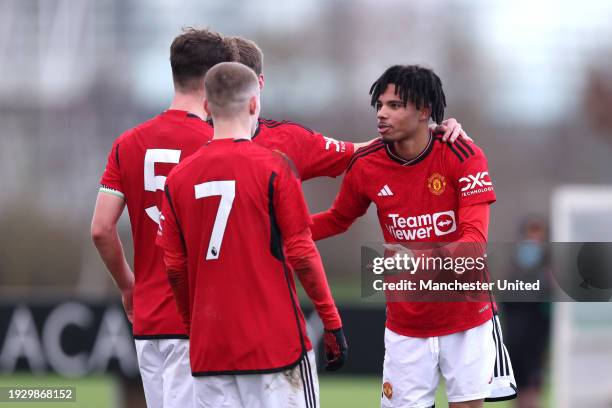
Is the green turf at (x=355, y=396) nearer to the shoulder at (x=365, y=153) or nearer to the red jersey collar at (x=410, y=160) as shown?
the shoulder at (x=365, y=153)

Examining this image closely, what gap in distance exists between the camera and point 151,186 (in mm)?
5262

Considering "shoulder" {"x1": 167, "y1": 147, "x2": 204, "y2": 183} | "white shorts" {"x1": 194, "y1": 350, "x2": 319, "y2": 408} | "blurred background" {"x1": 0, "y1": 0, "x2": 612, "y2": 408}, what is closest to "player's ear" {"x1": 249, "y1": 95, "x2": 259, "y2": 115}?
"shoulder" {"x1": 167, "y1": 147, "x2": 204, "y2": 183}

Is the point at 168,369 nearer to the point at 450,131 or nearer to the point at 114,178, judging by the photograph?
the point at 114,178

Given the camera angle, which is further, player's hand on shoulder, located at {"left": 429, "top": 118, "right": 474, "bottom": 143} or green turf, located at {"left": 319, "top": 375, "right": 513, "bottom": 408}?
green turf, located at {"left": 319, "top": 375, "right": 513, "bottom": 408}

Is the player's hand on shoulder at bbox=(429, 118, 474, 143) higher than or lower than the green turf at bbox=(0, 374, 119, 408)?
higher

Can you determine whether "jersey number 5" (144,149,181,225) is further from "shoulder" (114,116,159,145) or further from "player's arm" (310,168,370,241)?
"player's arm" (310,168,370,241)

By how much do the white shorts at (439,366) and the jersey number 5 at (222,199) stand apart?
61.1 inches

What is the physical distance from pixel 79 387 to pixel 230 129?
7.74 meters

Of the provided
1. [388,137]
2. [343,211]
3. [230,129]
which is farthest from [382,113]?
[230,129]

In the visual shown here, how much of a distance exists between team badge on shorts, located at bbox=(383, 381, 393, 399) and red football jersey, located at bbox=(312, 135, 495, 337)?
30 centimetres

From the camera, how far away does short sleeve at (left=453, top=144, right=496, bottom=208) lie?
17.7 ft

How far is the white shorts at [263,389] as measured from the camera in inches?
186

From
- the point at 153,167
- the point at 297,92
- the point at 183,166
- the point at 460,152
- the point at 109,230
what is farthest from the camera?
the point at 297,92

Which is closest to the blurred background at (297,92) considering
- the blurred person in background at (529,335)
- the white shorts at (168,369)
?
the blurred person in background at (529,335)
